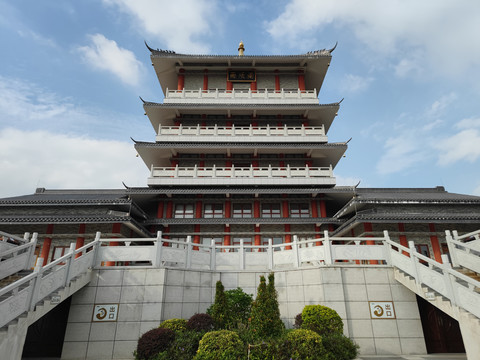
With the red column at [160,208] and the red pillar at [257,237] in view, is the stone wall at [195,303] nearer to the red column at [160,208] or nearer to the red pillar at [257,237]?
the red pillar at [257,237]

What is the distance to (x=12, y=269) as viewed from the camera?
36.6 feet

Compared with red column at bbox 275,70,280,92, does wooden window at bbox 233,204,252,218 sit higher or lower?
lower

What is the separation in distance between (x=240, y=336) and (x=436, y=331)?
26.1ft

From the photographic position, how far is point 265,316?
9.15 m

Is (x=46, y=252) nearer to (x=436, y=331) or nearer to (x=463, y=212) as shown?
(x=436, y=331)

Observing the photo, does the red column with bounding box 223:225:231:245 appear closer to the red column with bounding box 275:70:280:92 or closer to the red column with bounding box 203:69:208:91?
the red column with bounding box 203:69:208:91

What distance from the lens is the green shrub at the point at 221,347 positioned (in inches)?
319

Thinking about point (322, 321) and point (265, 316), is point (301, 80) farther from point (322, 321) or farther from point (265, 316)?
point (265, 316)

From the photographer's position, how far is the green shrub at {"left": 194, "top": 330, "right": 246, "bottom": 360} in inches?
319

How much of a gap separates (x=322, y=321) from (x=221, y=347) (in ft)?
12.0

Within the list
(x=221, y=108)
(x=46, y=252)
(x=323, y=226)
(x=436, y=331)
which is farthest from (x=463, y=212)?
(x=46, y=252)

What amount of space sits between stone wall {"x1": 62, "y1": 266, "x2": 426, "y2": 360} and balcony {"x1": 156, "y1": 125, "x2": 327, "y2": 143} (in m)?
15.0

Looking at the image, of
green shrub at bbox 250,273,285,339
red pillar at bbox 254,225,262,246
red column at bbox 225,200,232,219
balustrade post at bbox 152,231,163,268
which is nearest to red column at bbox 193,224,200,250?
red column at bbox 225,200,232,219

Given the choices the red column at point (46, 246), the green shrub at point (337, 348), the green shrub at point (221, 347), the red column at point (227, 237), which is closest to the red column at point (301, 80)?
the red column at point (227, 237)
